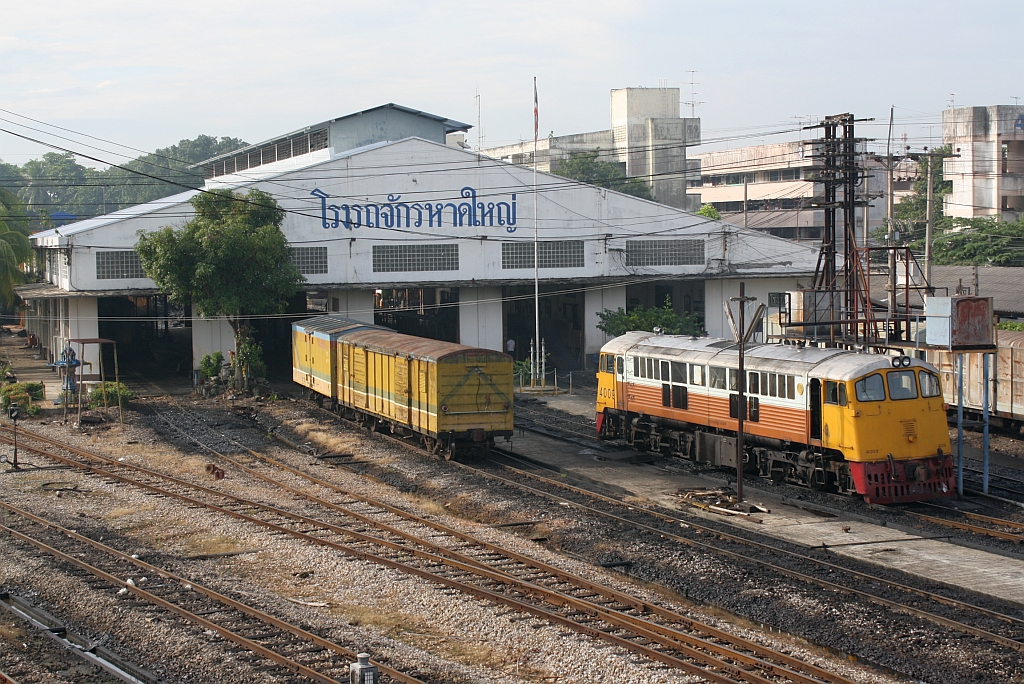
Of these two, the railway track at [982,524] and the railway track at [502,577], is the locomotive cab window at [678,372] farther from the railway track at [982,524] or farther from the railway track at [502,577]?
the railway track at [502,577]

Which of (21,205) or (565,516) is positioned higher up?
(21,205)

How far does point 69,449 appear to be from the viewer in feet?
83.8

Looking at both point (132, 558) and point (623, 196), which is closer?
point (132, 558)

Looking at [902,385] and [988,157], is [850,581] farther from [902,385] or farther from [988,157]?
[988,157]

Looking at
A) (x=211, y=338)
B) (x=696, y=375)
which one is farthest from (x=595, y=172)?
(x=696, y=375)

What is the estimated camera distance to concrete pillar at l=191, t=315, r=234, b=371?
37.6 meters

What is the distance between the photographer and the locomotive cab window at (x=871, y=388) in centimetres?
1816

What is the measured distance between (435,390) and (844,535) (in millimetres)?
9765

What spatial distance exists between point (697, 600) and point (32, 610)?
28.8 feet

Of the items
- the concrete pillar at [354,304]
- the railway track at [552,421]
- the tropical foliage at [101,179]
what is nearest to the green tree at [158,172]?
the tropical foliage at [101,179]

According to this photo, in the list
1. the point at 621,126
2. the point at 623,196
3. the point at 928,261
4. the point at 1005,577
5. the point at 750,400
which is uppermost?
the point at 621,126

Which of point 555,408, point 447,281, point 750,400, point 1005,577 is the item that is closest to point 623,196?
point 447,281

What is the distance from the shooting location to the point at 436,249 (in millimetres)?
41281

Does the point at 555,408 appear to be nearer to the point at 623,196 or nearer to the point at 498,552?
the point at 623,196
